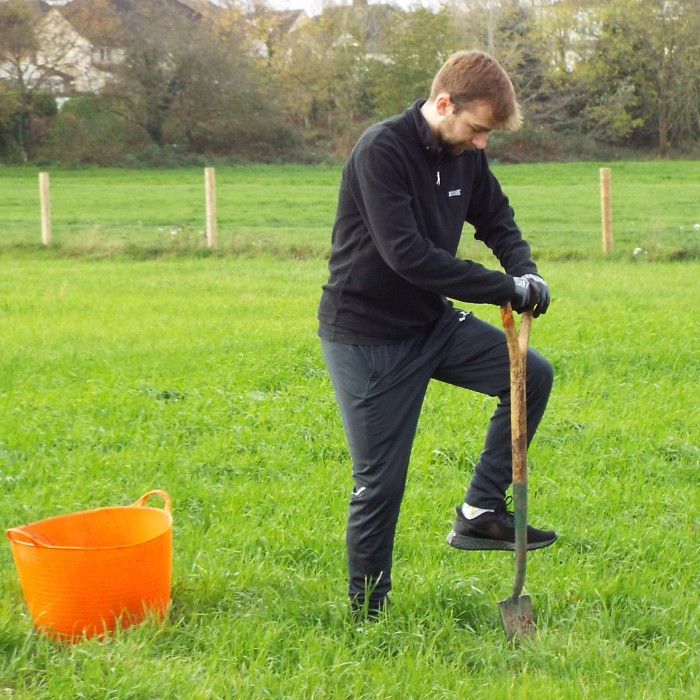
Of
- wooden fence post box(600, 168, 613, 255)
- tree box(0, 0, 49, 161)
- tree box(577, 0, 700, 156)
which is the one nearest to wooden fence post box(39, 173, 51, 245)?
wooden fence post box(600, 168, 613, 255)

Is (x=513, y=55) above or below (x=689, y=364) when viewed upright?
above

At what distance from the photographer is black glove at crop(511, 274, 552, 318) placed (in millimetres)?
3975

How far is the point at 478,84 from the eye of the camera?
3.74 metres

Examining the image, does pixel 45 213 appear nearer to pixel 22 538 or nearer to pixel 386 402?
pixel 22 538

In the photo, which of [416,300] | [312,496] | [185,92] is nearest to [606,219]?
[312,496]

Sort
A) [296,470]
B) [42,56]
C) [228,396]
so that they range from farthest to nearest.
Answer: [42,56] → [228,396] → [296,470]

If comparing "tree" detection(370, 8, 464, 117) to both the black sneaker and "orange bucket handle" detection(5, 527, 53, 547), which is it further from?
"orange bucket handle" detection(5, 527, 53, 547)

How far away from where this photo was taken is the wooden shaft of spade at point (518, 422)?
401 cm

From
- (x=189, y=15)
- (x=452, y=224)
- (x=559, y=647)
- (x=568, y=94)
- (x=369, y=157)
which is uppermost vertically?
(x=189, y=15)

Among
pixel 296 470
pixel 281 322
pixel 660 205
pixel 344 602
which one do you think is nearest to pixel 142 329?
pixel 281 322

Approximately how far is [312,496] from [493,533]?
144 centimetres

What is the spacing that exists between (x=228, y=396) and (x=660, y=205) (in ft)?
74.8

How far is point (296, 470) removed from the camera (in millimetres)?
6078

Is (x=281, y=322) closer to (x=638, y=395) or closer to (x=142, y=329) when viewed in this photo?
(x=142, y=329)
